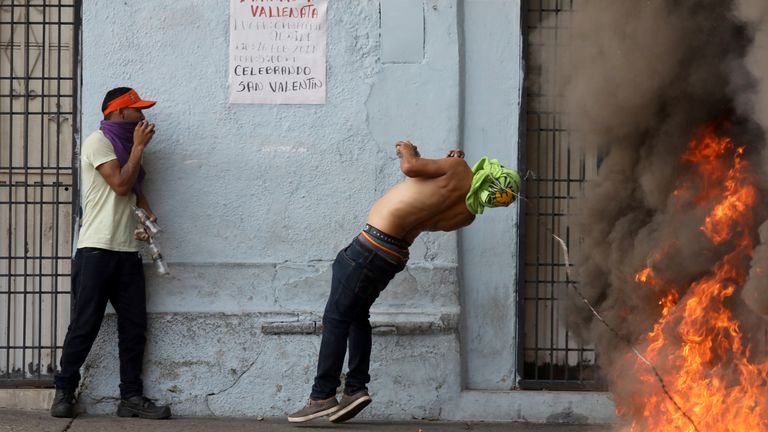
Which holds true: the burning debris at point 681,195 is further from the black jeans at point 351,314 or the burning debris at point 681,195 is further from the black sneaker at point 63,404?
the black sneaker at point 63,404

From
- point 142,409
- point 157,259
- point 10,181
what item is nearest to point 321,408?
point 142,409

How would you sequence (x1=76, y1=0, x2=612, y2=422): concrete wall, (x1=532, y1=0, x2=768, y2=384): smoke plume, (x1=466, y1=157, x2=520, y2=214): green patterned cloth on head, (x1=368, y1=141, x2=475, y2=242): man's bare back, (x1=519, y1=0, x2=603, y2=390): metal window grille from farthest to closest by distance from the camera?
(x1=519, y1=0, x2=603, y2=390): metal window grille → (x1=76, y1=0, x2=612, y2=422): concrete wall → (x1=368, y1=141, x2=475, y2=242): man's bare back → (x1=466, y1=157, x2=520, y2=214): green patterned cloth on head → (x1=532, y1=0, x2=768, y2=384): smoke plume

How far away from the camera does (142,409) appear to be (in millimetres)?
6762

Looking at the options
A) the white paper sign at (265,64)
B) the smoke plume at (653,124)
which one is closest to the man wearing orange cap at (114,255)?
the white paper sign at (265,64)

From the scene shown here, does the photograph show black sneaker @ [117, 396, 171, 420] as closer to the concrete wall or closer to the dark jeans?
the dark jeans

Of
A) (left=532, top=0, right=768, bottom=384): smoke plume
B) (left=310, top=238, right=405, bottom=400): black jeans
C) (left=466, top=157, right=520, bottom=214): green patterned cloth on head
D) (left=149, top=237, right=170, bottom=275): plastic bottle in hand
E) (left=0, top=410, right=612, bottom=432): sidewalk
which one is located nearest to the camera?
(left=532, top=0, right=768, bottom=384): smoke plume

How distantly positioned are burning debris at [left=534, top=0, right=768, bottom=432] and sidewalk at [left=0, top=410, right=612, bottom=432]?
96 cm

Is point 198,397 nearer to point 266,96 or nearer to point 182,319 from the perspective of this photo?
point 182,319

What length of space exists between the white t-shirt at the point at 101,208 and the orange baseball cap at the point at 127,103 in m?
0.17

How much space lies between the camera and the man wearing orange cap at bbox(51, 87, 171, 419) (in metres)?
6.59

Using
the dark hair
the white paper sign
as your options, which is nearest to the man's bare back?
the white paper sign

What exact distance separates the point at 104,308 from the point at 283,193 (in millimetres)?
1275

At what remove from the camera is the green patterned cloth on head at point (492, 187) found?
602 cm

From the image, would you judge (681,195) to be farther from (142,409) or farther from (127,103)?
(142,409)
